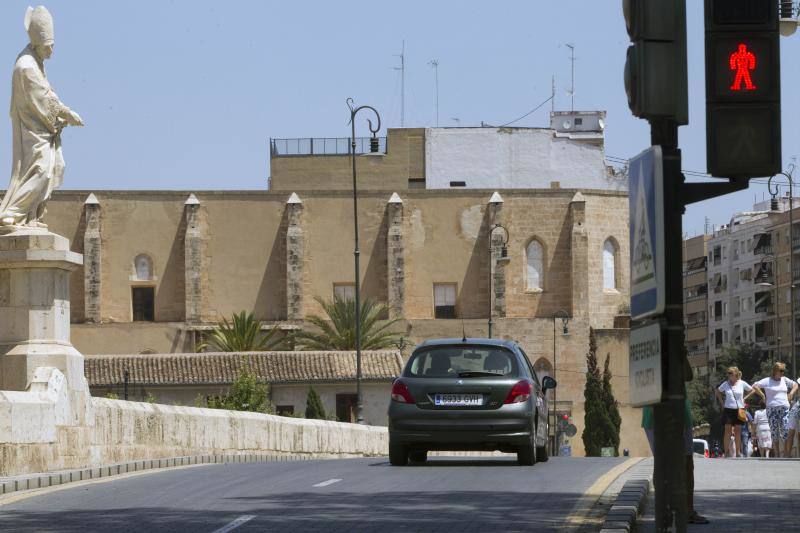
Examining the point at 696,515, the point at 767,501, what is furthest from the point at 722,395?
the point at 696,515

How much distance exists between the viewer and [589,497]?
14539 mm

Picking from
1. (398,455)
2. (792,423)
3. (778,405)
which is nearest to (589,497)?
(398,455)

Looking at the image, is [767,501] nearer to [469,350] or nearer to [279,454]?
[469,350]

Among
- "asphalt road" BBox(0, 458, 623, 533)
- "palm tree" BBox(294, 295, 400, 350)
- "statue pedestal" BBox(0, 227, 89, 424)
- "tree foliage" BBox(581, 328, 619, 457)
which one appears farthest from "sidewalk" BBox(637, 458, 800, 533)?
"tree foliage" BBox(581, 328, 619, 457)

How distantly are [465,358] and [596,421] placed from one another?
68420mm

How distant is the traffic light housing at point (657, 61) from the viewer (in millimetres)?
8086

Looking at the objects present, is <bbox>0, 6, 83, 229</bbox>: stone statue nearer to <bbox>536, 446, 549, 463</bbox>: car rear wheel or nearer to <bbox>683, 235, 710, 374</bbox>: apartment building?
<bbox>536, 446, 549, 463</bbox>: car rear wheel

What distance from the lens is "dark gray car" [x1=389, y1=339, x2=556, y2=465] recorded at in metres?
19.2

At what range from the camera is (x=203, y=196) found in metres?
97.8

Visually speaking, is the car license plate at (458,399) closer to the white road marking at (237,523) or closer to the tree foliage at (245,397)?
the white road marking at (237,523)

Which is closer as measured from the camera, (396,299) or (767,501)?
(767,501)

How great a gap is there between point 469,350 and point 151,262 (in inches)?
3130

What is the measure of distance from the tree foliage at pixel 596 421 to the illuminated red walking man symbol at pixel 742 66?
79443 mm

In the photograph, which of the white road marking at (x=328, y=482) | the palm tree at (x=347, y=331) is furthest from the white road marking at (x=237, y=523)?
the palm tree at (x=347, y=331)
